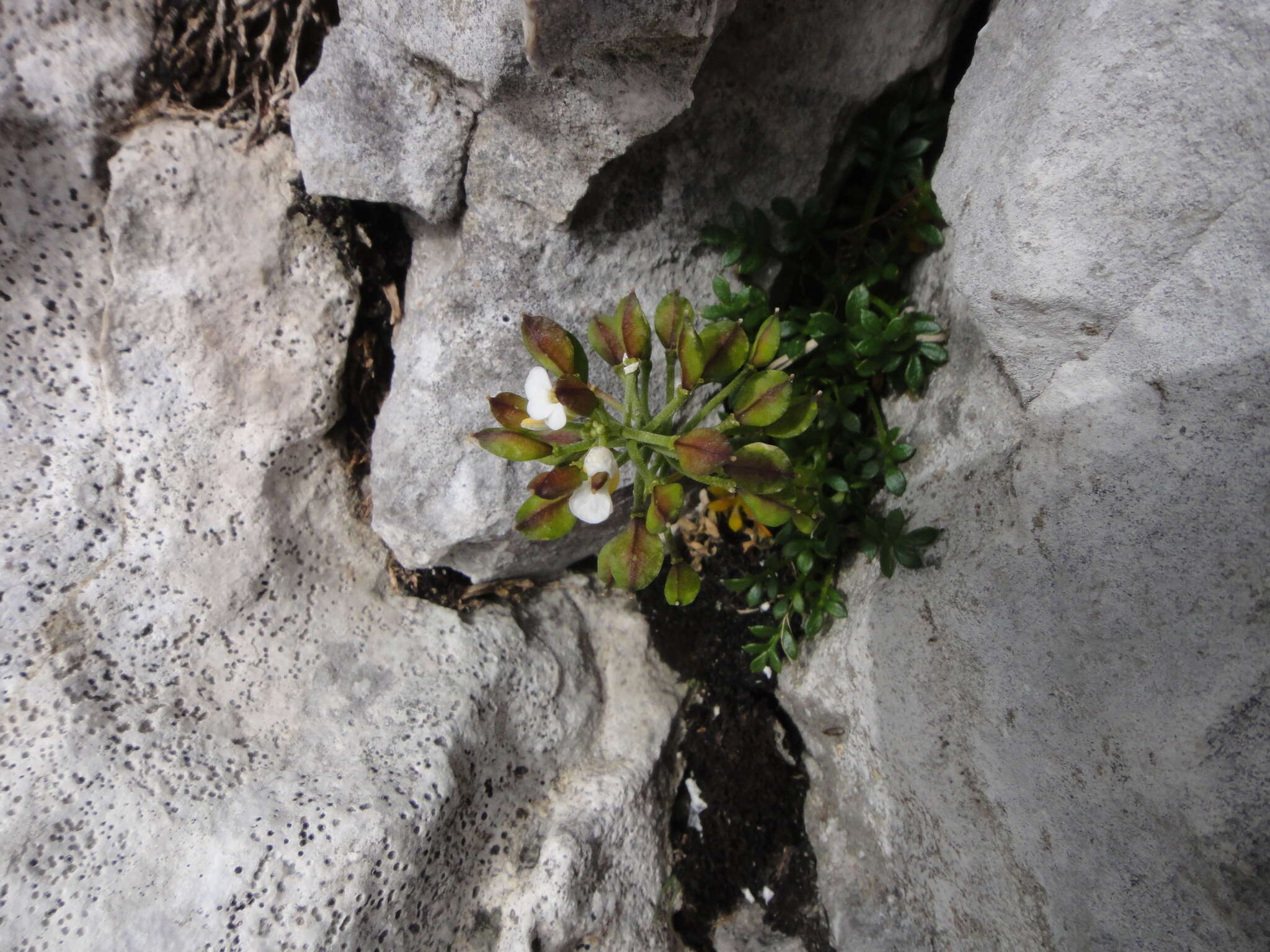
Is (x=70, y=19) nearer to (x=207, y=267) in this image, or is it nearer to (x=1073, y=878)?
(x=207, y=267)

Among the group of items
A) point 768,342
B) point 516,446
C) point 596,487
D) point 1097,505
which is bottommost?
point 516,446

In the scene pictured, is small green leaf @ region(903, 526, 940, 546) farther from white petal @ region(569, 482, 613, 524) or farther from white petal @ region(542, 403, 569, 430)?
white petal @ region(542, 403, 569, 430)

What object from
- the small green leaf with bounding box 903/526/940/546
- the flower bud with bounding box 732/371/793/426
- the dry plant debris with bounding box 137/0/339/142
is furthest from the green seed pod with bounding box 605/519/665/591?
the dry plant debris with bounding box 137/0/339/142

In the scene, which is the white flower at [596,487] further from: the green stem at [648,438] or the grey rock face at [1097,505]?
the grey rock face at [1097,505]

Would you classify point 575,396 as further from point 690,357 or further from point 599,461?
point 690,357

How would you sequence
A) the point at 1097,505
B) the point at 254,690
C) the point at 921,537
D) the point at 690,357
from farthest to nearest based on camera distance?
the point at 254,690, the point at 921,537, the point at 690,357, the point at 1097,505

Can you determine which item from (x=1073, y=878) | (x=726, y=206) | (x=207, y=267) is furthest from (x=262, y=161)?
(x=1073, y=878)

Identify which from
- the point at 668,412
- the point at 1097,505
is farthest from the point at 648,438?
the point at 1097,505
